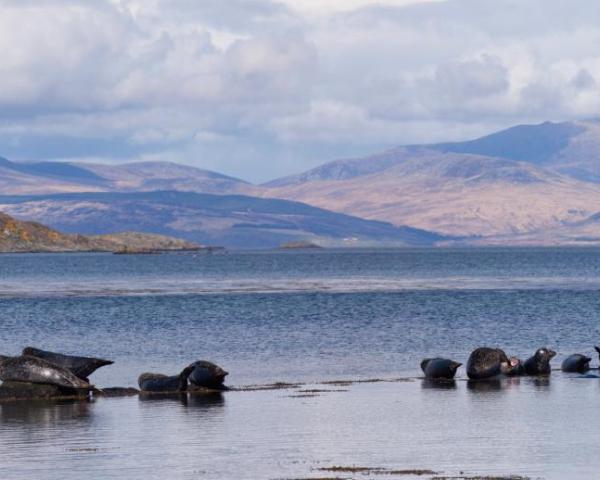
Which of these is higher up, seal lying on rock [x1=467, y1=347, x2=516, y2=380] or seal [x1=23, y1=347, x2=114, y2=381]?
seal [x1=23, y1=347, x2=114, y2=381]

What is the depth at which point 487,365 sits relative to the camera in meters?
48.3

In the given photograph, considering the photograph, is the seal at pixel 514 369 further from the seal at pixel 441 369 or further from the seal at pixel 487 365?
the seal at pixel 441 369

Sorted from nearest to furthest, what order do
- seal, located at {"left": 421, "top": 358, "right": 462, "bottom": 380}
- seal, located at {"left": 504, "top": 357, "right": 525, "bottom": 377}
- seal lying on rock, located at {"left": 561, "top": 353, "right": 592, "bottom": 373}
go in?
1. seal, located at {"left": 421, "top": 358, "right": 462, "bottom": 380}
2. seal, located at {"left": 504, "top": 357, "right": 525, "bottom": 377}
3. seal lying on rock, located at {"left": 561, "top": 353, "right": 592, "bottom": 373}

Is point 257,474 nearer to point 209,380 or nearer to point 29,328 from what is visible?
point 209,380

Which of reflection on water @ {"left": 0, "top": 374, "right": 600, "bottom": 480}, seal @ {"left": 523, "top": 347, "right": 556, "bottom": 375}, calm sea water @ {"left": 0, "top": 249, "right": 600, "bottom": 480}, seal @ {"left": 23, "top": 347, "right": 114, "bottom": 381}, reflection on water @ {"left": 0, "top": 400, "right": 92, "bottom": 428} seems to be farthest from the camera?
seal @ {"left": 523, "top": 347, "right": 556, "bottom": 375}

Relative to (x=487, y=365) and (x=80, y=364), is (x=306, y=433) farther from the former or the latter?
(x=487, y=365)

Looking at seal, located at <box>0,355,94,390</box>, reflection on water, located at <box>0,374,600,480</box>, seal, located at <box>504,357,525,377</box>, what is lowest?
reflection on water, located at <box>0,374,600,480</box>

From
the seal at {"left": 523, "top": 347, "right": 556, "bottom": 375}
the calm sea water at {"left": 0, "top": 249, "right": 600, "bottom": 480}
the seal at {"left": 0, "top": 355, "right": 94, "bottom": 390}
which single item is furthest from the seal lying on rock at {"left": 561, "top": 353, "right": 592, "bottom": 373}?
the seal at {"left": 0, "top": 355, "right": 94, "bottom": 390}

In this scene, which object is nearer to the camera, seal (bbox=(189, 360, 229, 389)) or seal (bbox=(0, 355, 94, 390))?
seal (bbox=(0, 355, 94, 390))

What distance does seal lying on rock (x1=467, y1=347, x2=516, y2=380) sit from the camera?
158 feet

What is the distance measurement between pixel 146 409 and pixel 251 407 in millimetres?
3226

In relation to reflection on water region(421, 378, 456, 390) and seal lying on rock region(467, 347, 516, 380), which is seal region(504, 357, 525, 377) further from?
reflection on water region(421, 378, 456, 390)

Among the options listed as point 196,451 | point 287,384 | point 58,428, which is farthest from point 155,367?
point 196,451

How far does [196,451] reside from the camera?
3184 centimetres
